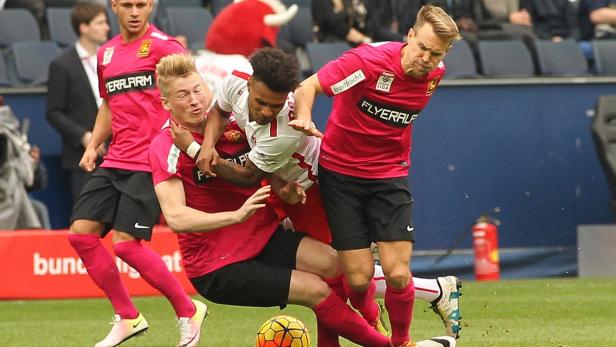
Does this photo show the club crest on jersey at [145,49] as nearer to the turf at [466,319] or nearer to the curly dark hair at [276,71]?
the turf at [466,319]

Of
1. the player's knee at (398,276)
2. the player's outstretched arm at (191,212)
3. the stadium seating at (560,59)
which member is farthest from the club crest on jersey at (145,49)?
the stadium seating at (560,59)

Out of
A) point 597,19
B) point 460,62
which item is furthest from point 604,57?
point 460,62

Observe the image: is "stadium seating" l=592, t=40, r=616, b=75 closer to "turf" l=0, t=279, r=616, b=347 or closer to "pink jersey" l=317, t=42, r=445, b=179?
"turf" l=0, t=279, r=616, b=347

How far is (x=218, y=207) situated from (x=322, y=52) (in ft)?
21.1

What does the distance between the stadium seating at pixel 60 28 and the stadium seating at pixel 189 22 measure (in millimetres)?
932

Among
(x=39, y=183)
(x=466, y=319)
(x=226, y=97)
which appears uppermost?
(x=226, y=97)

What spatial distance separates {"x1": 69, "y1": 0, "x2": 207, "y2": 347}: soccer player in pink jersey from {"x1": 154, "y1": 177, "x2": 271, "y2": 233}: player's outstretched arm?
57.8 inches

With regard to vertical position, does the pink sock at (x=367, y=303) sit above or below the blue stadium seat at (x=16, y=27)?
above

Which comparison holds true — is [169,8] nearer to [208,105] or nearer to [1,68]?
[1,68]

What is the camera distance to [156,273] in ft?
28.9

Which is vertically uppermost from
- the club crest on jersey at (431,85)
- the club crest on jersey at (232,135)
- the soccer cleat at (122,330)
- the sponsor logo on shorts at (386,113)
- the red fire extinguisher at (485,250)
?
the club crest on jersey at (431,85)

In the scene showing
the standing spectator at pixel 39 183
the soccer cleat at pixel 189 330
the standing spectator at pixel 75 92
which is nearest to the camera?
the soccer cleat at pixel 189 330

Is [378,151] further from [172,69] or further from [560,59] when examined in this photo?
[560,59]

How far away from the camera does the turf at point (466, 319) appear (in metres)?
9.13
